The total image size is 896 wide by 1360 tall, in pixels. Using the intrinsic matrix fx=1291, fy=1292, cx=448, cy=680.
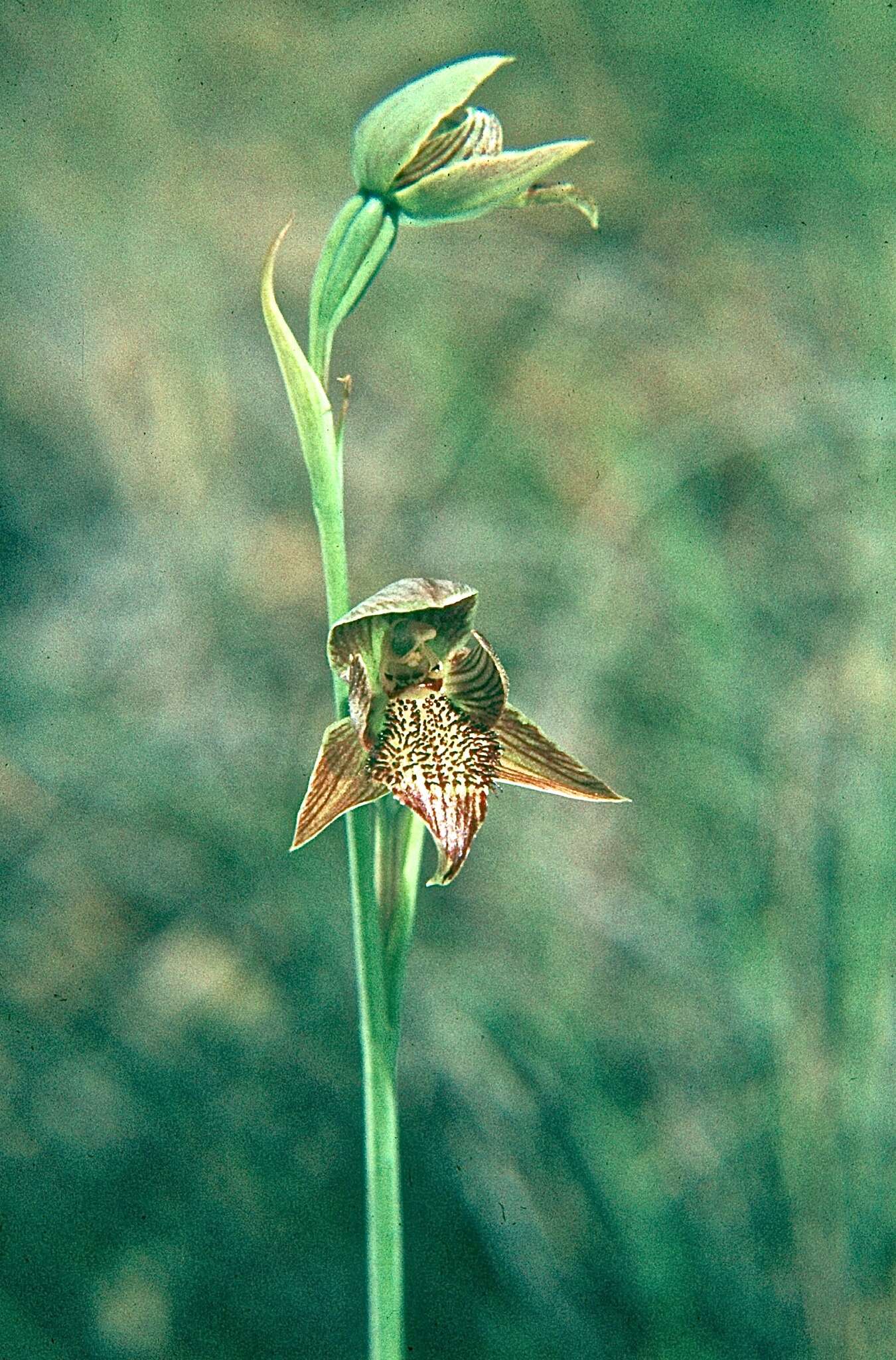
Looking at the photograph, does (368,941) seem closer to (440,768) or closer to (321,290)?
(440,768)

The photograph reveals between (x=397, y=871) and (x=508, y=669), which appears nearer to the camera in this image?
(x=397, y=871)

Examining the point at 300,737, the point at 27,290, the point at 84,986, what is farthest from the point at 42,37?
the point at 84,986

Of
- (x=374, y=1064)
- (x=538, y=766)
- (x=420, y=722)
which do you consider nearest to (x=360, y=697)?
(x=420, y=722)

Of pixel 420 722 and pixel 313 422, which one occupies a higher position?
pixel 313 422

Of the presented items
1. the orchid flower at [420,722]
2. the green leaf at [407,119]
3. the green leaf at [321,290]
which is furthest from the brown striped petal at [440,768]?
the green leaf at [407,119]

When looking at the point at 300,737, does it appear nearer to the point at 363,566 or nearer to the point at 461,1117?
the point at 363,566

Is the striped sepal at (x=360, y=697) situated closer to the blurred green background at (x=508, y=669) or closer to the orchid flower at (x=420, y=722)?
the orchid flower at (x=420, y=722)

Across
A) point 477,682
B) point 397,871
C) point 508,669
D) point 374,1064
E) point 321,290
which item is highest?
point 321,290
